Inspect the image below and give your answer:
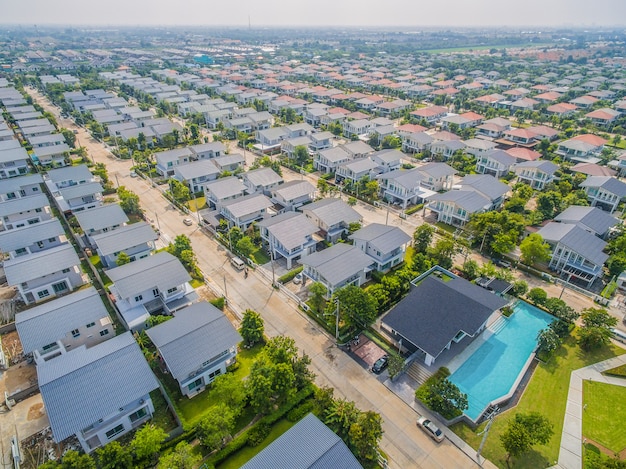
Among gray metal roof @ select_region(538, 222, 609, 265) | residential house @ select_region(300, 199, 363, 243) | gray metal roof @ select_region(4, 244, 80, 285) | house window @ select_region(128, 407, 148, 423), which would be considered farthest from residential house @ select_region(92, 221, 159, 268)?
gray metal roof @ select_region(538, 222, 609, 265)

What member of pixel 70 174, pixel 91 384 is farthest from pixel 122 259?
pixel 70 174

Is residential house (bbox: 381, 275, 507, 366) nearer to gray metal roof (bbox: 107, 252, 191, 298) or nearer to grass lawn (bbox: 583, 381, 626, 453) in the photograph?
grass lawn (bbox: 583, 381, 626, 453)

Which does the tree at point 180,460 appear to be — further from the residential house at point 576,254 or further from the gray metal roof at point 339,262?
the residential house at point 576,254

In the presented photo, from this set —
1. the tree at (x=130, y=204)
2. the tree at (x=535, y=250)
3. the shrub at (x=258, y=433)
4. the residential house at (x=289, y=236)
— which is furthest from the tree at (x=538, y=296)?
the tree at (x=130, y=204)

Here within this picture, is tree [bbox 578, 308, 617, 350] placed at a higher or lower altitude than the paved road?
higher

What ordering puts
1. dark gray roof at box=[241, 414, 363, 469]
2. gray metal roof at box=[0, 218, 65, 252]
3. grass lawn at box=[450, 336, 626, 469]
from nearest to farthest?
dark gray roof at box=[241, 414, 363, 469]
grass lawn at box=[450, 336, 626, 469]
gray metal roof at box=[0, 218, 65, 252]

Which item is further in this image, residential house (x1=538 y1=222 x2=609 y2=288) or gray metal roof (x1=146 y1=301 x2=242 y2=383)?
residential house (x1=538 y1=222 x2=609 y2=288)

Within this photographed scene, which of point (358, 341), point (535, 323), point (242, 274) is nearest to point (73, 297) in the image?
point (242, 274)
